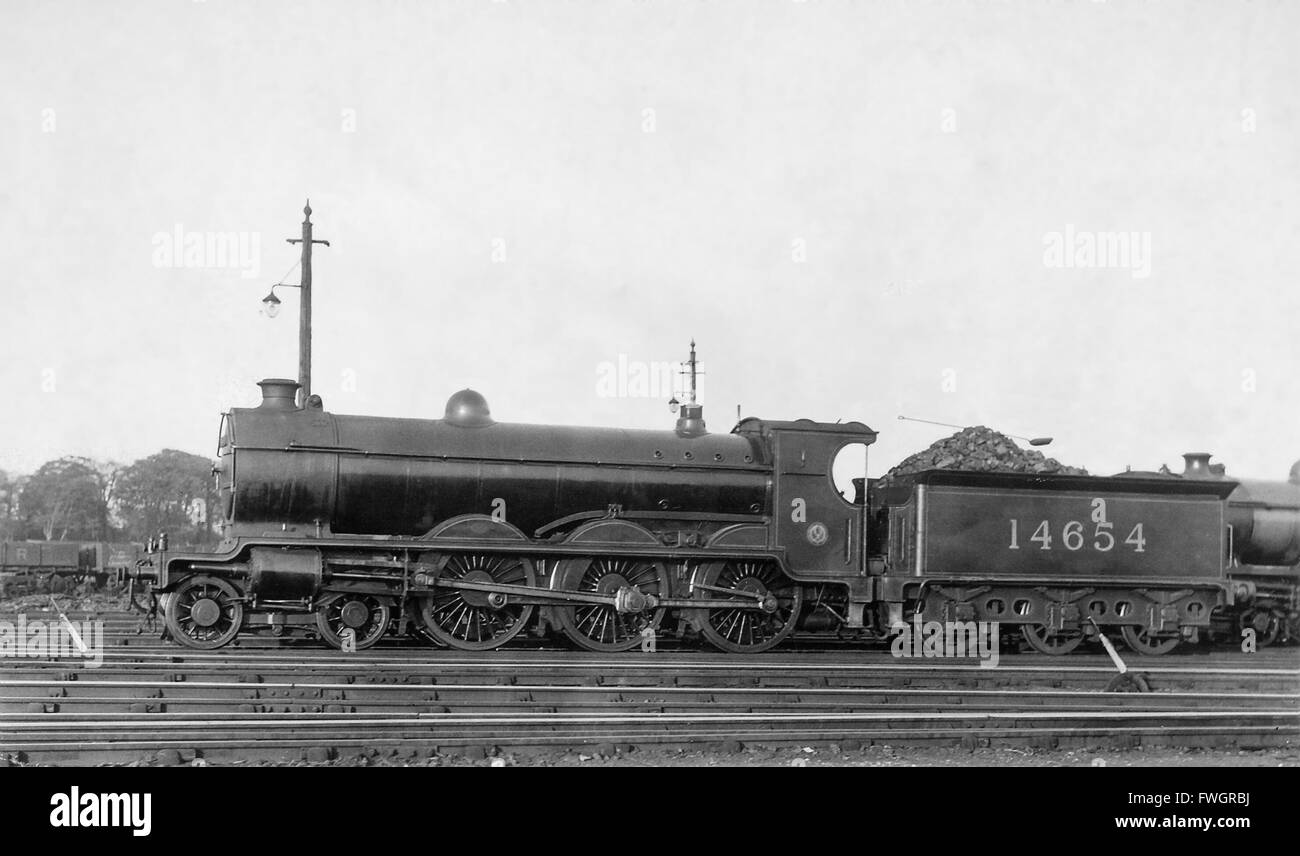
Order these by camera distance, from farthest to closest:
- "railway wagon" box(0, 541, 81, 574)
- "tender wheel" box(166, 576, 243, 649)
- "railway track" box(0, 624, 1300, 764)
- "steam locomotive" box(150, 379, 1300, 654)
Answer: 1. "railway wagon" box(0, 541, 81, 574)
2. "steam locomotive" box(150, 379, 1300, 654)
3. "tender wheel" box(166, 576, 243, 649)
4. "railway track" box(0, 624, 1300, 764)

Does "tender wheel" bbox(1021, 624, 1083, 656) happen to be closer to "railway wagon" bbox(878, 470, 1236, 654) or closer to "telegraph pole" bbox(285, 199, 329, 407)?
"railway wagon" bbox(878, 470, 1236, 654)

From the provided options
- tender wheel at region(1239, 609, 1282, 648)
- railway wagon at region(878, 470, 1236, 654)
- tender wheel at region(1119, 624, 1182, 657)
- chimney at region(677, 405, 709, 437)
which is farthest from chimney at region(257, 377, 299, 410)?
tender wheel at region(1239, 609, 1282, 648)

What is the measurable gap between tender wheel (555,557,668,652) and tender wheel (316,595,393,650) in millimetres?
1859

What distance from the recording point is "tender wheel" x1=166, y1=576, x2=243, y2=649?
1195 centimetres

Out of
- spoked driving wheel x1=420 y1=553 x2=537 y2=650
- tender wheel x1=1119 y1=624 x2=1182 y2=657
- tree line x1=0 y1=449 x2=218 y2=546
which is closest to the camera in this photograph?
spoked driving wheel x1=420 y1=553 x2=537 y2=650

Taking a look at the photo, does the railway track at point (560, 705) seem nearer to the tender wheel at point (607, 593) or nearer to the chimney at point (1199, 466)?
the tender wheel at point (607, 593)

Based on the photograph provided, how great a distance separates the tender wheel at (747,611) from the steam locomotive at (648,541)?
0.09 feet

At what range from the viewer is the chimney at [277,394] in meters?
12.5

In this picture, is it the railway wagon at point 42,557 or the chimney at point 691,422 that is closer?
the chimney at point 691,422

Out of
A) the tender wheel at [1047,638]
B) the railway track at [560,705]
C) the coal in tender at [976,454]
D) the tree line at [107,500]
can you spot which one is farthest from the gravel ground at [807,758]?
the tree line at [107,500]

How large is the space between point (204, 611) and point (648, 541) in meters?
4.63

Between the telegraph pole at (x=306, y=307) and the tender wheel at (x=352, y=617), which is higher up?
the telegraph pole at (x=306, y=307)
